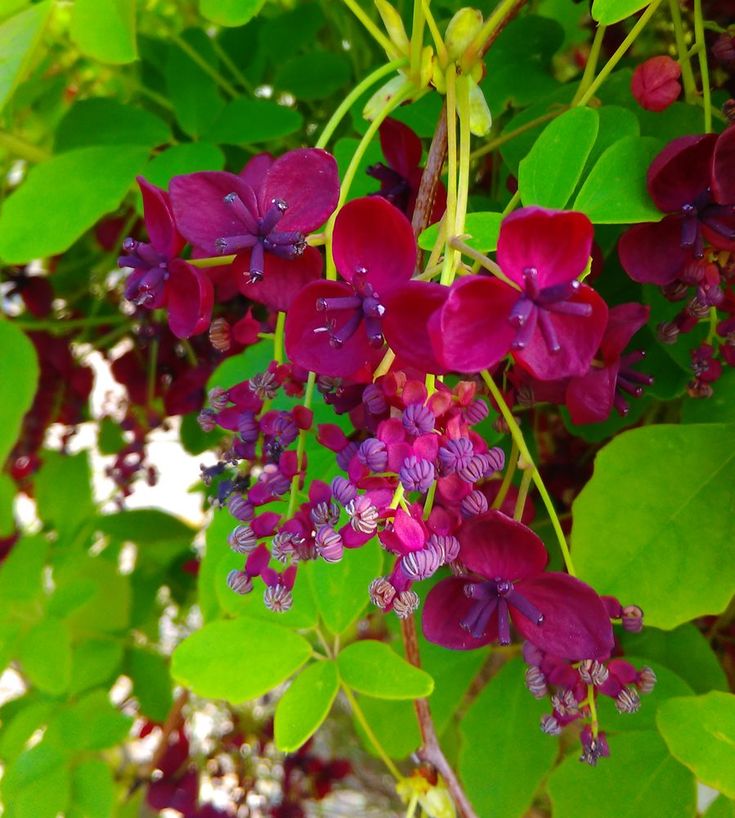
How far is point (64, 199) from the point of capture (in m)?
0.41

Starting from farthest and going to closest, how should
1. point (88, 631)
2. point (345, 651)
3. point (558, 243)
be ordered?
point (88, 631)
point (345, 651)
point (558, 243)

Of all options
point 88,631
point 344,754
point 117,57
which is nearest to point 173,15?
point 117,57

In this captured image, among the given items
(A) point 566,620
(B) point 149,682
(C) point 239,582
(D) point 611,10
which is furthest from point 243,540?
(B) point 149,682

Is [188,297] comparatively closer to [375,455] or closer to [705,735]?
[375,455]

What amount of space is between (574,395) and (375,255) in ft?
0.34

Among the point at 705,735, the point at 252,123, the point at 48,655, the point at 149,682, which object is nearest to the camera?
the point at 705,735

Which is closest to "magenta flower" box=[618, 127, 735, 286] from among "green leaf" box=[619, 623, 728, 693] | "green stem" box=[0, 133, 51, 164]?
"green leaf" box=[619, 623, 728, 693]

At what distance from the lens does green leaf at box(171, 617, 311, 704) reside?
1.22 ft

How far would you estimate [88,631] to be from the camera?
678 mm

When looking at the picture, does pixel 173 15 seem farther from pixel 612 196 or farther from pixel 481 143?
pixel 612 196

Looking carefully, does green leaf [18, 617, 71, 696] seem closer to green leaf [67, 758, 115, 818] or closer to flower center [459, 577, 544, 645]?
green leaf [67, 758, 115, 818]

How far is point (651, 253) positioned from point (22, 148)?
379 millimetres

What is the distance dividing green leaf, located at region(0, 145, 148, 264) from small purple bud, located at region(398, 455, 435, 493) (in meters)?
0.24

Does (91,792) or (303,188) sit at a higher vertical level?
(303,188)
